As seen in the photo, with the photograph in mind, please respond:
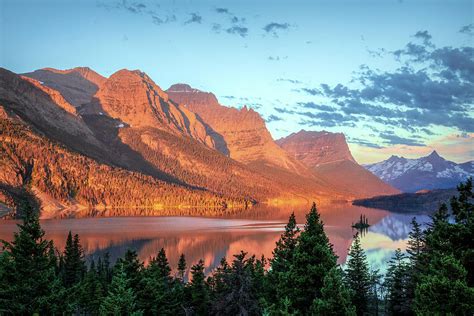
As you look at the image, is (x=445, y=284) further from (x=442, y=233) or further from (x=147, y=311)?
(x=147, y=311)

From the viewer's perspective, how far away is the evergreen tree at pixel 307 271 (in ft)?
77.5

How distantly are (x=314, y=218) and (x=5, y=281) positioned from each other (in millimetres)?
19344

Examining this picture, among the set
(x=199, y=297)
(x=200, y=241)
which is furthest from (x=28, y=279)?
(x=200, y=241)

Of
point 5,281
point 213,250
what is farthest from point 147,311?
point 213,250

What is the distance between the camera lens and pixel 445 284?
20.1 m

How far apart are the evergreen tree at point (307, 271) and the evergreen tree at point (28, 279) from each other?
1472 cm

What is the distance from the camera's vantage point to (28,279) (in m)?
27.6

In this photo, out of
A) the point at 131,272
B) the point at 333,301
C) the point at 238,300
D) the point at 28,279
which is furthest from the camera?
the point at 131,272

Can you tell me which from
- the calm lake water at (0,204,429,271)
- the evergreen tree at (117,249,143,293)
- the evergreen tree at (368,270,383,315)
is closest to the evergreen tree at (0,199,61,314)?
the evergreen tree at (117,249,143,293)

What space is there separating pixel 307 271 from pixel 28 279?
16922mm

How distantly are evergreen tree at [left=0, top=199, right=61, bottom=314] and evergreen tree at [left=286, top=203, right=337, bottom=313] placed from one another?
14719mm

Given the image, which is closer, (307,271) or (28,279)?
(307,271)

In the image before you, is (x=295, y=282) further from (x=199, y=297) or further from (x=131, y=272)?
(x=199, y=297)

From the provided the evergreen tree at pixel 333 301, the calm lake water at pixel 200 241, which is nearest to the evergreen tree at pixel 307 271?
the evergreen tree at pixel 333 301
